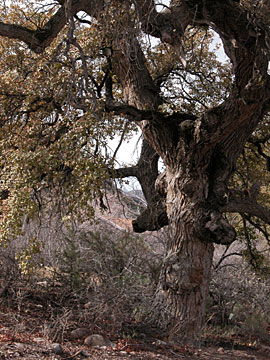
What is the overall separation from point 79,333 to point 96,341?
1.32 feet

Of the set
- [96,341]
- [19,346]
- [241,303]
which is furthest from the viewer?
[241,303]

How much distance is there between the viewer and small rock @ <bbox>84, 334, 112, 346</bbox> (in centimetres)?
620

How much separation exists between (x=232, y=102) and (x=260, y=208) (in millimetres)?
2862

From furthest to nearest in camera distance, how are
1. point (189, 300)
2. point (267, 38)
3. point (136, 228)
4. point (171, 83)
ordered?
point (171, 83) → point (136, 228) → point (189, 300) → point (267, 38)

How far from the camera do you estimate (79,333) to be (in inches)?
257

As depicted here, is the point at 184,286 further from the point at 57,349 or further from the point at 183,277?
the point at 57,349

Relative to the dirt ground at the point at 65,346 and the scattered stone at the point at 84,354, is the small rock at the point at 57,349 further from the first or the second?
the scattered stone at the point at 84,354

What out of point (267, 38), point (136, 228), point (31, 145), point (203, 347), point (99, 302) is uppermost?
point (267, 38)

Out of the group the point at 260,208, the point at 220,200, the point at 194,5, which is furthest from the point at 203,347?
the point at 194,5

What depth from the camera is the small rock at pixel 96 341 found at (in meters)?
6.20

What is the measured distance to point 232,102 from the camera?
727 centimetres

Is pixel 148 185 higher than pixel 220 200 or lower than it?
higher

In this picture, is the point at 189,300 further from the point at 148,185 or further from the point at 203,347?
the point at 148,185

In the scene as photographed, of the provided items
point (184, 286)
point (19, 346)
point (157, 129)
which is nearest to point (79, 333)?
point (19, 346)
